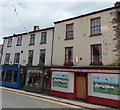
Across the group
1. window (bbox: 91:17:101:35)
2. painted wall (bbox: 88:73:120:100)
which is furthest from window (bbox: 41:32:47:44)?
painted wall (bbox: 88:73:120:100)

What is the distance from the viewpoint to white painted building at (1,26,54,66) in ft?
51.7

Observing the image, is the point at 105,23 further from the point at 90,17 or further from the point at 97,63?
the point at 97,63

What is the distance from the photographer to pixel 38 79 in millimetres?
15359

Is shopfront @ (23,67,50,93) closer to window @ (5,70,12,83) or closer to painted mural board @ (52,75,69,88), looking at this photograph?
painted mural board @ (52,75,69,88)

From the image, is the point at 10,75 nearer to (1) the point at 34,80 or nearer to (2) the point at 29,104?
(1) the point at 34,80

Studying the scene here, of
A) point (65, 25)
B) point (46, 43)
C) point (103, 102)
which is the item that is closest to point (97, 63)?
point (103, 102)

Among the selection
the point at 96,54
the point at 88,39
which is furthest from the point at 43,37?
the point at 96,54

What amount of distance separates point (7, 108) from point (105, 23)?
36.6ft

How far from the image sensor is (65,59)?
44.7ft

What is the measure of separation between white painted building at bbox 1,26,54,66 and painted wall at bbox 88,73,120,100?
6125 millimetres

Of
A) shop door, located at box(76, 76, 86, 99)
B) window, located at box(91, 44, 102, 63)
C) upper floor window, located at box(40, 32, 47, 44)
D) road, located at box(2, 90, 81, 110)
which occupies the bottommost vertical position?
road, located at box(2, 90, 81, 110)

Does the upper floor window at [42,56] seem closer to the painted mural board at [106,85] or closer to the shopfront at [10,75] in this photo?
the shopfront at [10,75]

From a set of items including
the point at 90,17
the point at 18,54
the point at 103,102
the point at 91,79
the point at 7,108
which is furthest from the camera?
the point at 18,54

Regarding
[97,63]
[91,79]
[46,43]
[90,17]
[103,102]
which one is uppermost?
[90,17]
